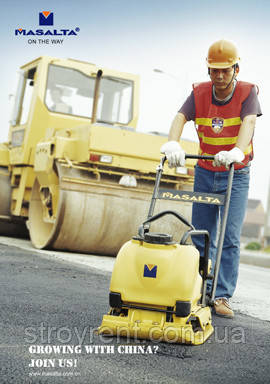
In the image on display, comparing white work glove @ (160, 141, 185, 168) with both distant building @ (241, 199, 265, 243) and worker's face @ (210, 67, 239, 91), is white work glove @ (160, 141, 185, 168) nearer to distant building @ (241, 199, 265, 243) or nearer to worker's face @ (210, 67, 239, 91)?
worker's face @ (210, 67, 239, 91)

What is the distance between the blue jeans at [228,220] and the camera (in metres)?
4.70

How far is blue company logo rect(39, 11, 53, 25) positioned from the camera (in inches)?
458

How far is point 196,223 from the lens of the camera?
4.79 metres

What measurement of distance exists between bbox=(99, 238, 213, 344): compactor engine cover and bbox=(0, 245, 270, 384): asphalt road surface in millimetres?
82

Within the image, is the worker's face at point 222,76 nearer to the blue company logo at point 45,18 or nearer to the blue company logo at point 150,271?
the blue company logo at point 150,271

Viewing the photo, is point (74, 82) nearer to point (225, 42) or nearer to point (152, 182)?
point (152, 182)

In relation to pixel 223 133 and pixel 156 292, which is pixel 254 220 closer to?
pixel 223 133

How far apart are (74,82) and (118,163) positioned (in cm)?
252

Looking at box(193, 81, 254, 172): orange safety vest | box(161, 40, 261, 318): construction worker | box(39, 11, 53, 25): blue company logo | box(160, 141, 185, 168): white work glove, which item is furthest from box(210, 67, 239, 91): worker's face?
box(39, 11, 53, 25): blue company logo

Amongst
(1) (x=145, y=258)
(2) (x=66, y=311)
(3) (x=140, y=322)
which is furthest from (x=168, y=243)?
(2) (x=66, y=311)

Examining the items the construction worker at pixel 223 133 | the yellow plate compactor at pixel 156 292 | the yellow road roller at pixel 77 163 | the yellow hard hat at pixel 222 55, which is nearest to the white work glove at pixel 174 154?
the construction worker at pixel 223 133

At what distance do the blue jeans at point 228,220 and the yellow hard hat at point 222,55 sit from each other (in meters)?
0.76

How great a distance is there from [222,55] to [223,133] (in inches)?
22.0

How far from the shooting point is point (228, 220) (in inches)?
187
